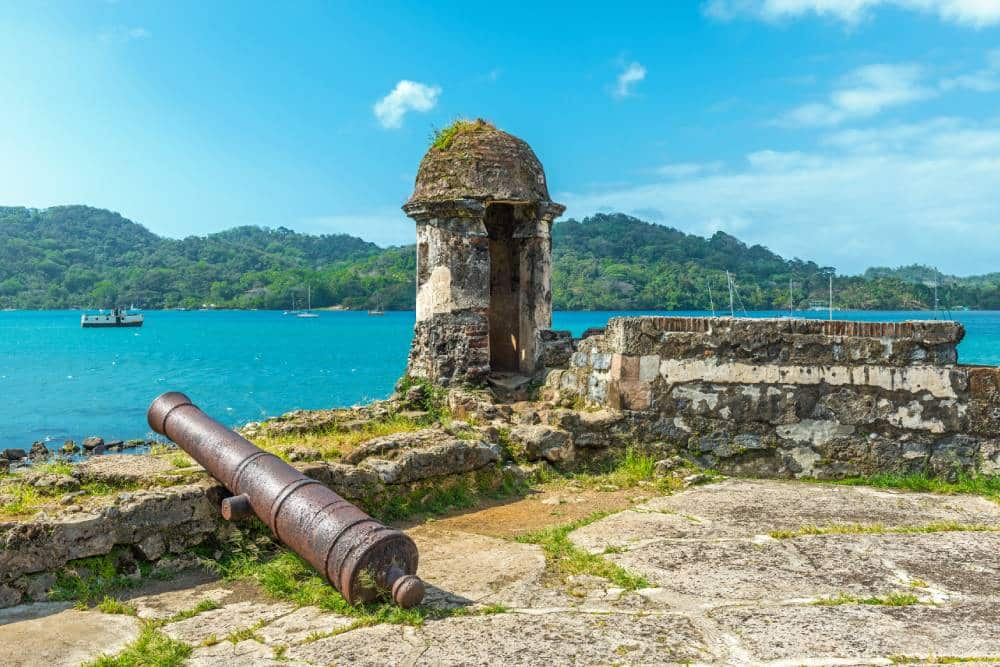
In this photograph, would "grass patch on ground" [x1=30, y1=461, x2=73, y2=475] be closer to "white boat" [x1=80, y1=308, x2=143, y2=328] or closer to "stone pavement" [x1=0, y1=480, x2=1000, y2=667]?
"stone pavement" [x1=0, y1=480, x2=1000, y2=667]

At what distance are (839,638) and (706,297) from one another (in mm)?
76501

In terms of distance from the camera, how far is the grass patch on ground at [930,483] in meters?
5.97

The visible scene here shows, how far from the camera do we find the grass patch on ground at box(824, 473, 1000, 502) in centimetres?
597

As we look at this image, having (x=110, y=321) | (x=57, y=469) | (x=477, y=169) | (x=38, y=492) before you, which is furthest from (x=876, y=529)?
(x=110, y=321)

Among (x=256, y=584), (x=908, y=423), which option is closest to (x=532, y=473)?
(x=256, y=584)

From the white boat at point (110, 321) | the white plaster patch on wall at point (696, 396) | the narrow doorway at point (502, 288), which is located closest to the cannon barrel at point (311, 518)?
the white plaster patch on wall at point (696, 396)

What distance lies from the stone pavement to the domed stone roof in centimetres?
455

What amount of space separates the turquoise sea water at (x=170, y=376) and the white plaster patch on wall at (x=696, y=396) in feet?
44.0

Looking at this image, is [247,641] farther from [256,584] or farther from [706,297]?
[706,297]

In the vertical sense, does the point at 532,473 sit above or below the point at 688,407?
below

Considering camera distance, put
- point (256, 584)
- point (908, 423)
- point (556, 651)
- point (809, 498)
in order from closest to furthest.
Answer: point (556, 651), point (256, 584), point (809, 498), point (908, 423)

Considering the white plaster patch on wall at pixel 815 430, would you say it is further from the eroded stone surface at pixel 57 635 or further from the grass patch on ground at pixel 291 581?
the eroded stone surface at pixel 57 635

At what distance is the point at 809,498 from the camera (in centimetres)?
566

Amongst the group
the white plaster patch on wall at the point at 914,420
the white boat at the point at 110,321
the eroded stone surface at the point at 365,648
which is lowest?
the white boat at the point at 110,321
